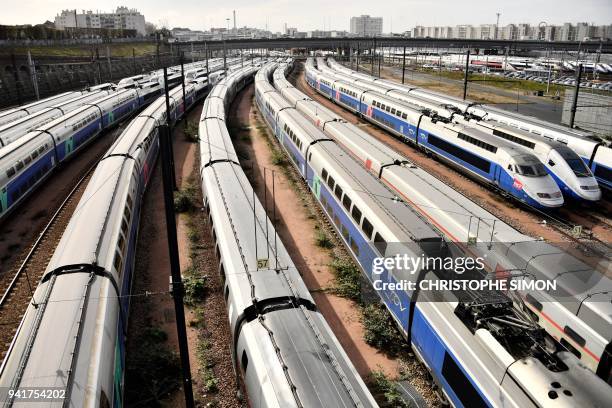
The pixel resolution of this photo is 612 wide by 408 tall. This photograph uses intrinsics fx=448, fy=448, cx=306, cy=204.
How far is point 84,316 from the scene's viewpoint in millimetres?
12656

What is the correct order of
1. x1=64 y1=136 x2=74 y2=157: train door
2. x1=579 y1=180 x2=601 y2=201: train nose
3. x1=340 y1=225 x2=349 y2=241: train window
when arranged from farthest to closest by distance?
x1=64 y1=136 x2=74 y2=157: train door, x1=579 y1=180 x2=601 y2=201: train nose, x1=340 y1=225 x2=349 y2=241: train window

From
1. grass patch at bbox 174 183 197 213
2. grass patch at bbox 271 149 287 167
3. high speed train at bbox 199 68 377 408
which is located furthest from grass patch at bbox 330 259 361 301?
grass patch at bbox 271 149 287 167

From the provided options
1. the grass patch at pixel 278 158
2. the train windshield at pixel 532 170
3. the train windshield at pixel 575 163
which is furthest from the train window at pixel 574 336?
the grass patch at pixel 278 158

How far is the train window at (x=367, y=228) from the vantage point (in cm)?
1904

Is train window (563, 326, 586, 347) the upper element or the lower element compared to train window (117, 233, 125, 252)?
lower

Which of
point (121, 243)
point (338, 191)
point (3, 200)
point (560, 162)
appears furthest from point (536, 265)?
point (3, 200)

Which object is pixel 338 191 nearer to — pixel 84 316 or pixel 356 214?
pixel 356 214

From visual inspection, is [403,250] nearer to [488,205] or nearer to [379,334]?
[379,334]

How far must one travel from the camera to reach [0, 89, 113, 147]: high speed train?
3600 cm

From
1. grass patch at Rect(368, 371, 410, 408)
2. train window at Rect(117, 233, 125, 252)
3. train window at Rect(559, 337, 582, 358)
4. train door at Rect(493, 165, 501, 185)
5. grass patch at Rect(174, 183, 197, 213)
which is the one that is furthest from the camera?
grass patch at Rect(174, 183, 197, 213)

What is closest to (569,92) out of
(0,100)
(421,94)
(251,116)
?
(421,94)

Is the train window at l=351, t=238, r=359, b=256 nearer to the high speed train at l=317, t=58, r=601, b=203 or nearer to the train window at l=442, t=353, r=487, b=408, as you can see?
the train window at l=442, t=353, r=487, b=408

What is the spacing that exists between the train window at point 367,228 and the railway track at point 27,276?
1450cm

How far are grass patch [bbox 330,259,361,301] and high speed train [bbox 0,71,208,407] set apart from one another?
360 inches
